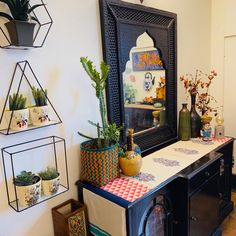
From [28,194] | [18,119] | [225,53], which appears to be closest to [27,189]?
[28,194]

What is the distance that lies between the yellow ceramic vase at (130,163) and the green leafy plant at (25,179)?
525 millimetres

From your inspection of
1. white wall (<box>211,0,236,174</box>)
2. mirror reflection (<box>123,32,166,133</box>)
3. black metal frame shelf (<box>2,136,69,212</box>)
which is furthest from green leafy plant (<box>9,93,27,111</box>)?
white wall (<box>211,0,236,174</box>)

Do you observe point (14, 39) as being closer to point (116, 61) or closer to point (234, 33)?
point (116, 61)

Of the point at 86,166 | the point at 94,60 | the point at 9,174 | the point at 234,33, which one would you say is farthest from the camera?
the point at 234,33

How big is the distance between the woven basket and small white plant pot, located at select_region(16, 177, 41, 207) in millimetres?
329

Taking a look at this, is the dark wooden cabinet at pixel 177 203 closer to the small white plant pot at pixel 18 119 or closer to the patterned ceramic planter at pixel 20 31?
the small white plant pot at pixel 18 119

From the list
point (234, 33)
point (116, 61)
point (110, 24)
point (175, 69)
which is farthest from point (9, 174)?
point (234, 33)

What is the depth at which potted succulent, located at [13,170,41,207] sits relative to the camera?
1159mm

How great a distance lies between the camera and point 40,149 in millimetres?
1334

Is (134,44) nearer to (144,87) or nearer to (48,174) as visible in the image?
(144,87)

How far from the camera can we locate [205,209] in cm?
175

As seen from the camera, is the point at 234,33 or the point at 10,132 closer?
the point at 10,132

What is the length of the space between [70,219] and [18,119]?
24.8 inches

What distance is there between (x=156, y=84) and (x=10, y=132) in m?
1.29
